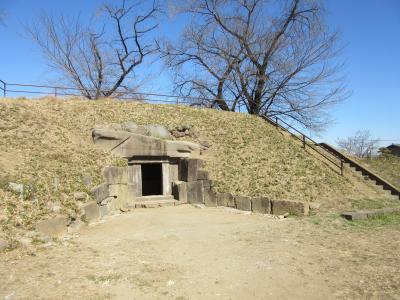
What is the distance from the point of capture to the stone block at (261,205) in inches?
450

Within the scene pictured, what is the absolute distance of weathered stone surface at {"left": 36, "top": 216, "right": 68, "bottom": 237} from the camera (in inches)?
304

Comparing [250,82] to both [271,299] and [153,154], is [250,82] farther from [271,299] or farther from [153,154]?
[271,299]

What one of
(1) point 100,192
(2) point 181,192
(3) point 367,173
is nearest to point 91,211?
(1) point 100,192

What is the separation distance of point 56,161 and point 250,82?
49.0ft

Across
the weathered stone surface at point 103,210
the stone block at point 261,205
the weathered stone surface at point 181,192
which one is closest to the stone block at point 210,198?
the weathered stone surface at point 181,192

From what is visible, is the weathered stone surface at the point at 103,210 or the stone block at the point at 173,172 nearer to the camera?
the weathered stone surface at the point at 103,210

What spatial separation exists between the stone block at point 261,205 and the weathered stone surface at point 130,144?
162 inches

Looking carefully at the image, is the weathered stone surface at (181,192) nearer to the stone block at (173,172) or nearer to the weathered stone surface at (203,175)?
the weathered stone surface at (203,175)

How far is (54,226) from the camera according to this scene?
8.09 metres

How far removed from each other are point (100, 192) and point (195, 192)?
12.3 ft

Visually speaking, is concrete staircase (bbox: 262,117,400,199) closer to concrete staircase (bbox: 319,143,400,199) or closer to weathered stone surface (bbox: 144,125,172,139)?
concrete staircase (bbox: 319,143,400,199)

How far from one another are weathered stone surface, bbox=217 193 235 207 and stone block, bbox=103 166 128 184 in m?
3.26

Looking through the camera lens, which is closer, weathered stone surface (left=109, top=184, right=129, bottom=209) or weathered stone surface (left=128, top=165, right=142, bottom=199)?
weathered stone surface (left=109, top=184, right=129, bottom=209)

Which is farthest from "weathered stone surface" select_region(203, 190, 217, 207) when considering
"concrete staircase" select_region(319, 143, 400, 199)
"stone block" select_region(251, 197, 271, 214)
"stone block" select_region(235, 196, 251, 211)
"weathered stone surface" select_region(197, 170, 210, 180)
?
"concrete staircase" select_region(319, 143, 400, 199)
